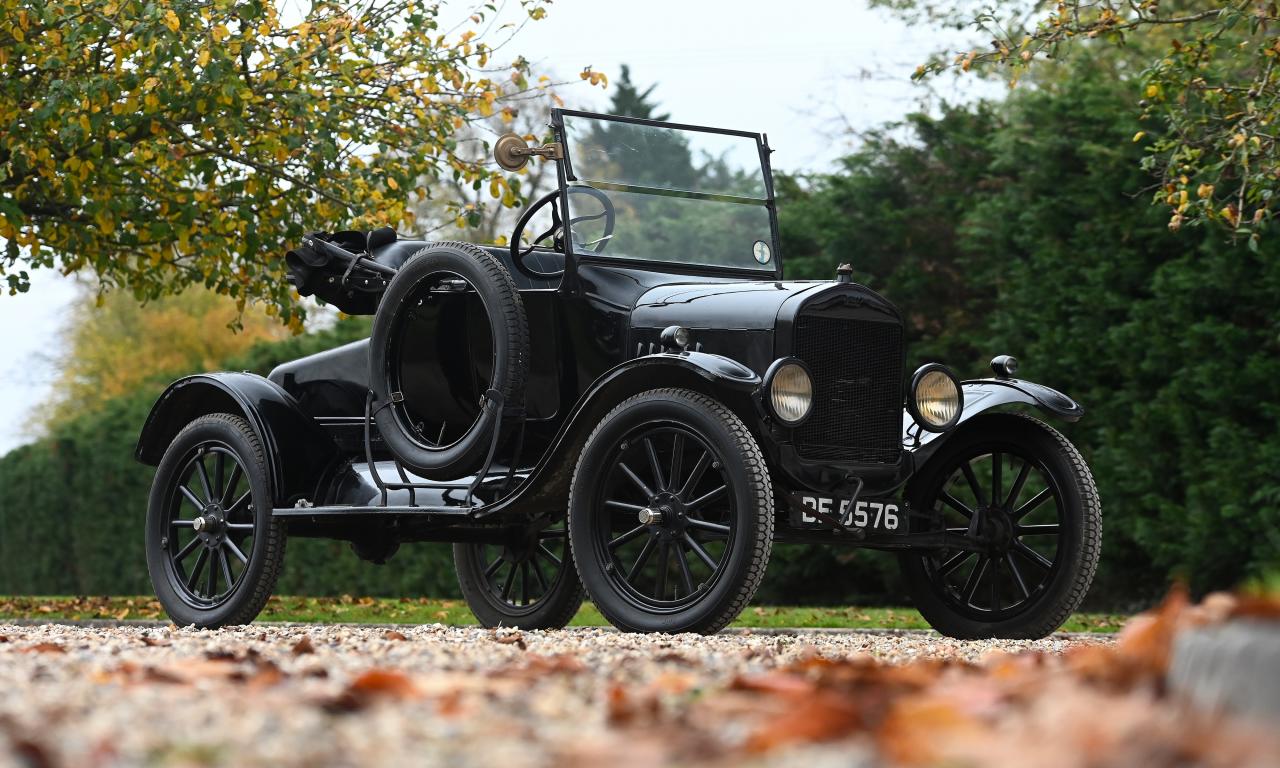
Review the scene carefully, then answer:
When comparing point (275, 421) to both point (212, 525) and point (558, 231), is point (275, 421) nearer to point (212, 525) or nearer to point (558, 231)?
point (212, 525)

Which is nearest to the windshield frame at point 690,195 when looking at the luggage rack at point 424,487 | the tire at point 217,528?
the luggage rack at point 424,487

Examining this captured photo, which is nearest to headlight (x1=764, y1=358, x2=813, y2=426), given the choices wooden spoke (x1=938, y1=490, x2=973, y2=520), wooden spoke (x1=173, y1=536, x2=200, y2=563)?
wooden spoke (x1=938, y1=490, x2=973, y2=520)

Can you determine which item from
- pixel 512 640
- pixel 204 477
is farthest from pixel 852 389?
pixel 204 477

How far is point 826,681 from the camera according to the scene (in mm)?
3311

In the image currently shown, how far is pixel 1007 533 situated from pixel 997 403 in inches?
22.7

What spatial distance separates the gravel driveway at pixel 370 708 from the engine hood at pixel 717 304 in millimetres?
2069

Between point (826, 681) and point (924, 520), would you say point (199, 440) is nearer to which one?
point (924, 520)

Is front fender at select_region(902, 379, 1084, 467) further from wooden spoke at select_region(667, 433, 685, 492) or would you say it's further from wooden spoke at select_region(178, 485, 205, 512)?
wooden spoke at select_region(178, 485, 205, 512)

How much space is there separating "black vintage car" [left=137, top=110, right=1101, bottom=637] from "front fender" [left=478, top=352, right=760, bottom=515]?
0.04 ft

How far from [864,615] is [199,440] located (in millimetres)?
4831

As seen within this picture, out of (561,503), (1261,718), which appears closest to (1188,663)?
(1261,718)

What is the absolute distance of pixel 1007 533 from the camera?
6848mm

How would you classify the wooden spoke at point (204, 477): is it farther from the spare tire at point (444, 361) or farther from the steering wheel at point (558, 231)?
the steering wheel at point (558, 231)

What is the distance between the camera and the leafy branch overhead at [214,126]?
959 cm
